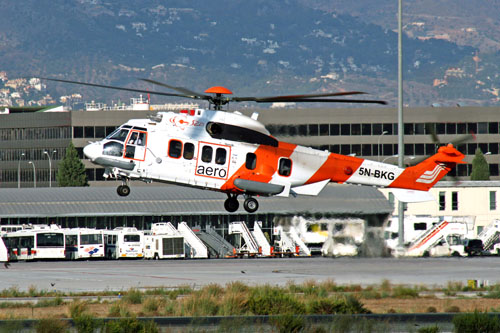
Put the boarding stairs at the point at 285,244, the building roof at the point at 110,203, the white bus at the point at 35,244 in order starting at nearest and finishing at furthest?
1. the boarding stairs at the point at 285,244
2. the white bus at the point at 35,244
3. the building roof at the point at 110,203

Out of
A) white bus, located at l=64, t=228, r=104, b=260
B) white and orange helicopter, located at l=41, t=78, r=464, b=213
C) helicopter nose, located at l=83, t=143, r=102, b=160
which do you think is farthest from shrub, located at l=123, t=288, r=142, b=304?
white bus, located at l=64, t=228, r=104, b=260

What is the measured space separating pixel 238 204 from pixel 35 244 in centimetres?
4937

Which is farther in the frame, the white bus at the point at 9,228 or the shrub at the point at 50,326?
the white bus at the point at 9,228

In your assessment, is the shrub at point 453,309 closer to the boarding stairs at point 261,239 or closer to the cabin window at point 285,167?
the cabin window at point 285,167

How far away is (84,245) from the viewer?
86062 mm

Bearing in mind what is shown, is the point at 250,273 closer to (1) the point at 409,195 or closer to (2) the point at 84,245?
(1) the point at 409,195

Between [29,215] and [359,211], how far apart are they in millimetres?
45675

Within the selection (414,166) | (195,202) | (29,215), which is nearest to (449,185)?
(195,202)

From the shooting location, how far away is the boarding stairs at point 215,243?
284 feet

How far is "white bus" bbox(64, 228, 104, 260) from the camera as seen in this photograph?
8581 centimetres

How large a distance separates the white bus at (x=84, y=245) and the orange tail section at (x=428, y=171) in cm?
5023

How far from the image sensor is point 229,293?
4225 centimetres

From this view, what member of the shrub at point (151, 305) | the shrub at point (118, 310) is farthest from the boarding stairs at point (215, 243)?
the shrub at point (118, 310)

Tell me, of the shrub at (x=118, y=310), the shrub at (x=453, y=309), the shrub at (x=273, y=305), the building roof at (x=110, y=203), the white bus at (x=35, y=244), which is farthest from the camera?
the building roof at (x=110, y=203)
